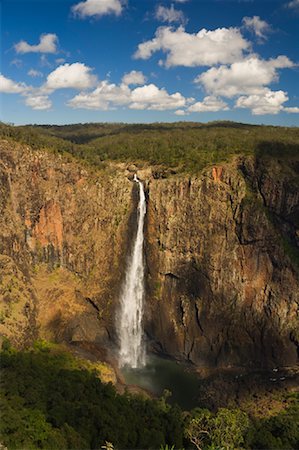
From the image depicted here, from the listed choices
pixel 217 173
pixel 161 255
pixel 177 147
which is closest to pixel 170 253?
pixel 161 255

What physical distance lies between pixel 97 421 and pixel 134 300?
20770 millimetres

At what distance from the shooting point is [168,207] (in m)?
46.4

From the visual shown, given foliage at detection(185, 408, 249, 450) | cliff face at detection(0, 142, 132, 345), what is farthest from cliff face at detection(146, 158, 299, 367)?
foliage at detection(185, 408, 249, 450)

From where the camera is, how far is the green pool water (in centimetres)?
3938

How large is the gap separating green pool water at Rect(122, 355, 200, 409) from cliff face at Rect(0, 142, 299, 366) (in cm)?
176

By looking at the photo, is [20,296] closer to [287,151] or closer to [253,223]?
[253,223]

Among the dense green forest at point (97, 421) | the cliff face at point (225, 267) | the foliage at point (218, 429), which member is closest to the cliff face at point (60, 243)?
the cliff face at point (225, 267)

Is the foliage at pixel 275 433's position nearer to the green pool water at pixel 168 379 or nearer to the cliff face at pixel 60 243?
the green pool water at pixel 168 379

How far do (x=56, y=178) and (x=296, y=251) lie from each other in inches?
1001

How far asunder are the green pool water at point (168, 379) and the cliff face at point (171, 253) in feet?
5.77

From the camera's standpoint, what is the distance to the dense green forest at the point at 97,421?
23.4 meters

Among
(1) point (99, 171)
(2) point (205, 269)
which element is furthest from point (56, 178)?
(2) point (205, 269)

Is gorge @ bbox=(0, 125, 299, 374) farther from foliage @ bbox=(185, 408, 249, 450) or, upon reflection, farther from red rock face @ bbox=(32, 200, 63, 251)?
A: foliage @ bbox=(185, 408, 249, 450)

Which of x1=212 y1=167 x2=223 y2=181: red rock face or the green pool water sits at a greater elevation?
x1=212 y1=167 x2=223 y2=181: red rock face
